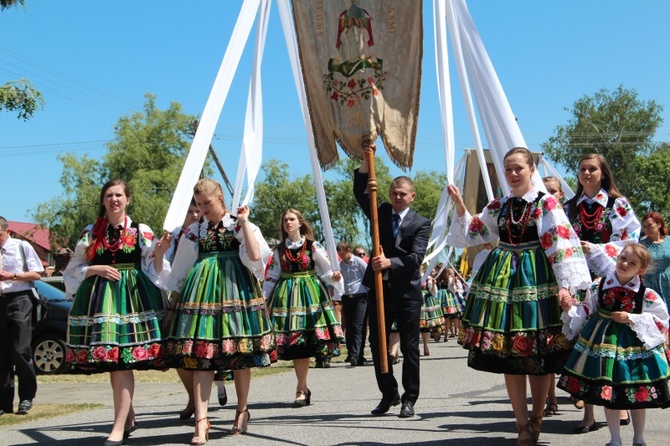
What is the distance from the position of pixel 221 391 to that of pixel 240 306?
2106mm

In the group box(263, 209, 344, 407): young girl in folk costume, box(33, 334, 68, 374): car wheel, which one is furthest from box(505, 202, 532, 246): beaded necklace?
box(33, 334, 68, 374): car wheel

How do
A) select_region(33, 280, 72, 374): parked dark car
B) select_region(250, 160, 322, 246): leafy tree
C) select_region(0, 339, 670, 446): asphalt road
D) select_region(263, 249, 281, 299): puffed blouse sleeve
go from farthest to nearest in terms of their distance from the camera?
select_region(250, 160, 322, 246): leafy tree < select_region(33, 280, 72, 374): parked dark car < select_region(263, 249, 281, 299): puffed blouse sleeve < select_region(0, 339, 670, 446): asphalt road

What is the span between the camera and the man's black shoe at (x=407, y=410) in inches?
287

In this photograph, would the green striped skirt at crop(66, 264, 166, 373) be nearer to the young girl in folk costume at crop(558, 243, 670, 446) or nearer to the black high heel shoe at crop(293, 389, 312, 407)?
the black high heel shoe at crop(293, 389, 312, 407)

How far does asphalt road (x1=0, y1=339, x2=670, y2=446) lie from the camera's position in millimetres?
6188

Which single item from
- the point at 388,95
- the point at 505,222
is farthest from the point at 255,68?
the point at 505,222

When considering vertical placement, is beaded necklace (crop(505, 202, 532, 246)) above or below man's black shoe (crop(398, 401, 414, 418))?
above

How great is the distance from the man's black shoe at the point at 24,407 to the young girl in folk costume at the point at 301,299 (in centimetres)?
260

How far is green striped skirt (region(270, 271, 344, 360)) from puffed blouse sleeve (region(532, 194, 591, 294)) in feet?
12.2

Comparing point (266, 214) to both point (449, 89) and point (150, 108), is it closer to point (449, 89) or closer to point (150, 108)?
point (150, 108)

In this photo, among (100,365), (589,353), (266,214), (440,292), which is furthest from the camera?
(266,214)

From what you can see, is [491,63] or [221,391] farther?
[221,391]

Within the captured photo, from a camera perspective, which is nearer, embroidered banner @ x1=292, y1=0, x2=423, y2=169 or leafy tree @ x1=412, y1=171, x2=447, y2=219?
embroidered banner @ x1=292, y1=0, x2=423, y2=169

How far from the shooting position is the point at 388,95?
713cm
